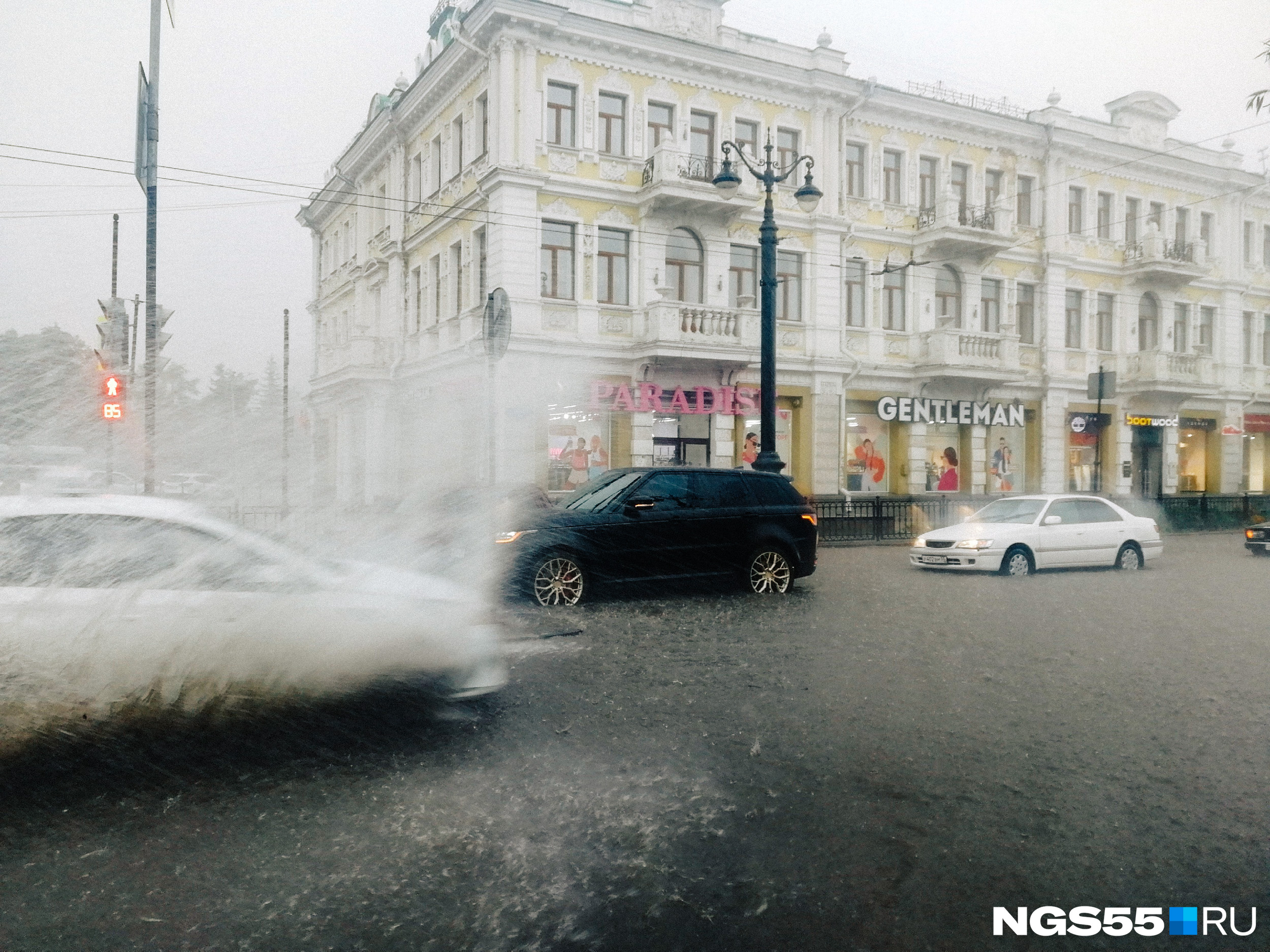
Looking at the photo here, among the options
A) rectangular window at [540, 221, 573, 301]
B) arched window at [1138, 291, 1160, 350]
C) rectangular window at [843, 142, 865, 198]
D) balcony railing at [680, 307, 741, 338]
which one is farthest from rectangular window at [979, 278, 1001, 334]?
rectangular window at [540, 221, 573, 301]

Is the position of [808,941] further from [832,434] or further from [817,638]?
[832,434]

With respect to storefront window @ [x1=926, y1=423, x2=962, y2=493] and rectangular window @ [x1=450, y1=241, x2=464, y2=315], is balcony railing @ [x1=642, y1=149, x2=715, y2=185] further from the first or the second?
storefront window @ [x1=926, y1=423, x2=962, y2=493]

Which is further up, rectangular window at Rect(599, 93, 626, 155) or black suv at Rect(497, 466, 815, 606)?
rectangular window at Rect(599, 93, 626, 155)

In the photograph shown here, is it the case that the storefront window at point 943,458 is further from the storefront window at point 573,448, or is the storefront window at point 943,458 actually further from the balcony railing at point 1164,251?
the storefront window at point 573,448

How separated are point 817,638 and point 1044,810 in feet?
15.3

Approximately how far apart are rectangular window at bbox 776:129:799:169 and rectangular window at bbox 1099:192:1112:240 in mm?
13190

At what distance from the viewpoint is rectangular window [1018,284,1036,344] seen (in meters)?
31.0

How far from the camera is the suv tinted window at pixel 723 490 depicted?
12180mm

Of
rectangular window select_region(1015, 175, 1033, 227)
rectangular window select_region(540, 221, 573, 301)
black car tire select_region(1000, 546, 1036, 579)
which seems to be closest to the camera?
black car tire select_region(1000, 546, 1036, 579)

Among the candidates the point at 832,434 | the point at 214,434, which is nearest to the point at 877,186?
the point at 832,434

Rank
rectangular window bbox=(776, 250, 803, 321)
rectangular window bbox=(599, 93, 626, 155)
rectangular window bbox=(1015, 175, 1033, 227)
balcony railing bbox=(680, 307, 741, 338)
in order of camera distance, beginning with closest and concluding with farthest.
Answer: balcony railing bbox=(680, 307, 741, 338) < rectangular window bbox=(599, 93, 626, 155) < rectangular window bbox=(776, 250, 803, 321) < rectangular window bbox=(1015, 175, 1033, 227)

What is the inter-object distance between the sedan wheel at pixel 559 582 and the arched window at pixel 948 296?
21.6 meters

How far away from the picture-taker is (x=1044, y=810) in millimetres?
4336

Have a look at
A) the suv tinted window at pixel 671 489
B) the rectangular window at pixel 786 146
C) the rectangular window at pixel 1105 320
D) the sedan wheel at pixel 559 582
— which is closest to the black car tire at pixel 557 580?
the sedan wheel at pixel 559 582
